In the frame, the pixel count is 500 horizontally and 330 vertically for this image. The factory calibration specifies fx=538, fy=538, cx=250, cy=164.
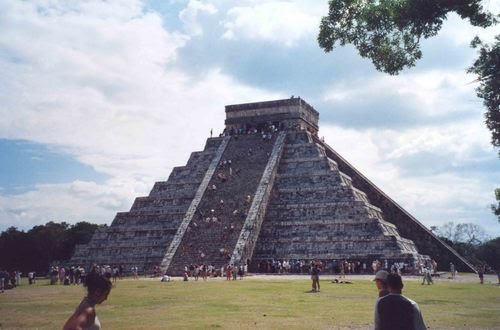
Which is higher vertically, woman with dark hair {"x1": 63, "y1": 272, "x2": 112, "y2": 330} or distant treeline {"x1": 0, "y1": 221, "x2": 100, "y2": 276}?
distant treeline {"x1": 0, "y1": 221, "x2": 100, "y2": 276}

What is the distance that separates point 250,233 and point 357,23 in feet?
74.5

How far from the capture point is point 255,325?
9867 millimetres

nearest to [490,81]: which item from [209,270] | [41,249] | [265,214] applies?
[209,270]

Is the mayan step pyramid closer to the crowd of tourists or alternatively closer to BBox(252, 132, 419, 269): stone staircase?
BBox(252, 132, 419, 269): stone staircase

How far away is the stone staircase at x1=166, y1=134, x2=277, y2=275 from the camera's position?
99.3ft

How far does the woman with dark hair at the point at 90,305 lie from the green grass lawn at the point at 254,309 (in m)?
5.80

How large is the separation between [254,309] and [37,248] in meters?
47.7

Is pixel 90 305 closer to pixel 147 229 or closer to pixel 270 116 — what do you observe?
pixel 147 229

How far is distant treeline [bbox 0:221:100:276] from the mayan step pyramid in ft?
71.7

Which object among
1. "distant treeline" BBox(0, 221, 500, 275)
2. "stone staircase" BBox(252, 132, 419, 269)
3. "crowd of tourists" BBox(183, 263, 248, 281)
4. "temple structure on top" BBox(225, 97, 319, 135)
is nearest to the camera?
"crowd of tourists" BBox(183, 263, 248, 281)

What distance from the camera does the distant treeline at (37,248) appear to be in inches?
2122

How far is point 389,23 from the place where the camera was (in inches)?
336

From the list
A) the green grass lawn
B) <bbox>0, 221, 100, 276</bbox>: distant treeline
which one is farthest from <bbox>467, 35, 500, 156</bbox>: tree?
<bbox>0, 221, 100, 276</bbox>: distant treeline

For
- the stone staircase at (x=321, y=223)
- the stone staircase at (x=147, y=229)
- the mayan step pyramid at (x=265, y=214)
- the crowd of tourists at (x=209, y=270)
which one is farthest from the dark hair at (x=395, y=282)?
the stone staircase at (x=147, y=229)
